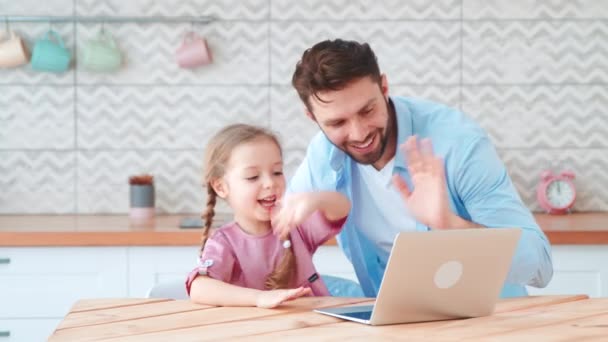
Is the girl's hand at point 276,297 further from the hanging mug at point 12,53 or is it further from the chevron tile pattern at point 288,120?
the hanging mug at point 12,53

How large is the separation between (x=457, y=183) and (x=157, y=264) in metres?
1.32

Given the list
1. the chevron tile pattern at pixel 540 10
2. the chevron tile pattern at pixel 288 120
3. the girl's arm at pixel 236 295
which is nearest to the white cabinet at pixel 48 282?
the chevron tile pattern at pixel 288 120

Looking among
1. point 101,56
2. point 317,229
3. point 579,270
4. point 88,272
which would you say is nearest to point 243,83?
point 101,56

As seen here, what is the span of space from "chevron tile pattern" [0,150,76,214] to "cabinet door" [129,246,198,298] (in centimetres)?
69

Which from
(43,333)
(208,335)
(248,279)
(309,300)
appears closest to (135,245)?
(43,333)

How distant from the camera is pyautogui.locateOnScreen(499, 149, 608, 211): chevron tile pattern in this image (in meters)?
3.83

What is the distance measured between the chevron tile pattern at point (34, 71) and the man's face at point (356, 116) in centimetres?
177

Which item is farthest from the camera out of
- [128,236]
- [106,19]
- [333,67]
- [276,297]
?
[106,19]

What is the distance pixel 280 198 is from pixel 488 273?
2.20ft

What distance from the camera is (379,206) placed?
2.46 m

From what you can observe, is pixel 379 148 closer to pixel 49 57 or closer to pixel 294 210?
pixel 294 210

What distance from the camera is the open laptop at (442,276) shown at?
1.64m

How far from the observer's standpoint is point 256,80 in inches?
149

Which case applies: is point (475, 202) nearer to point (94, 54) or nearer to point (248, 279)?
point (248, 279)
